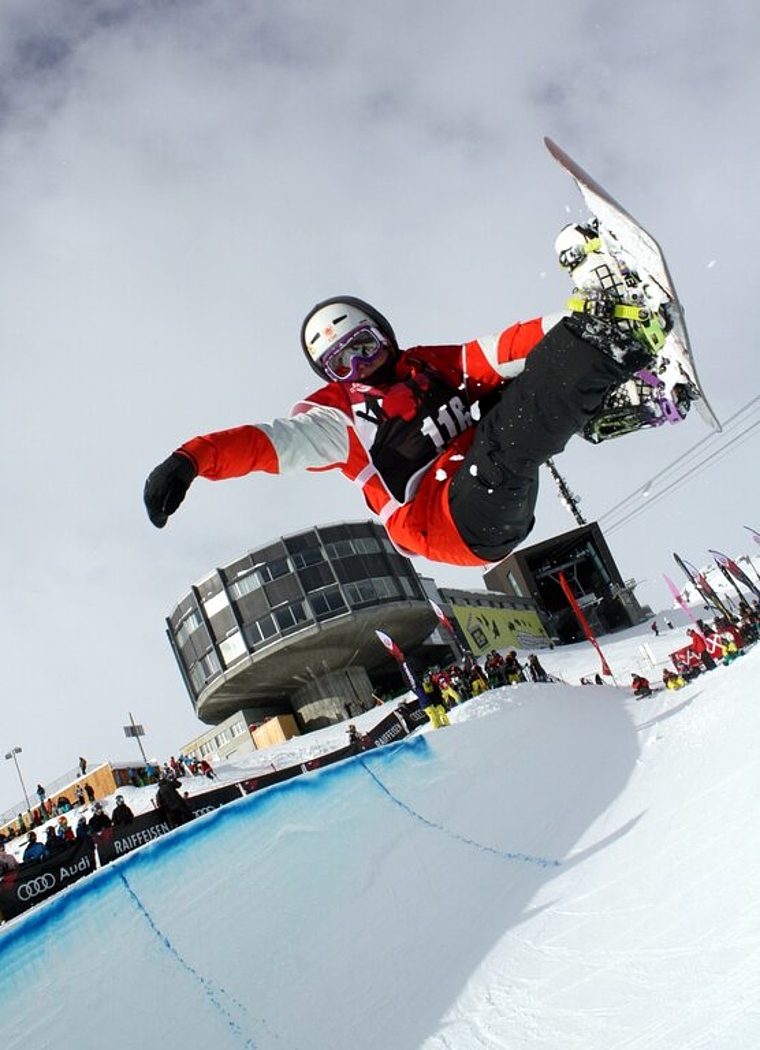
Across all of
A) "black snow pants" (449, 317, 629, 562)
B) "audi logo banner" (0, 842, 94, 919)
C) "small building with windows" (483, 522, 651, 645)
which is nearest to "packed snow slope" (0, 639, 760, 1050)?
"black snow pants" (449, 317, 629, 562)

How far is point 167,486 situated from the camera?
142 inches

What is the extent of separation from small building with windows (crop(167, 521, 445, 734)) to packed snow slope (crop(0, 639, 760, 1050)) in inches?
1336

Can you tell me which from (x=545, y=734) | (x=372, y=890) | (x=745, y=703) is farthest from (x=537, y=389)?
(x=545, y=734)

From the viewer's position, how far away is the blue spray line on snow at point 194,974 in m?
4.75

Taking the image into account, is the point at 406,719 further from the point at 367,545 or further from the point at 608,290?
the point at 367,545

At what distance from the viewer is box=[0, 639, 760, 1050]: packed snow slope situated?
3.36m

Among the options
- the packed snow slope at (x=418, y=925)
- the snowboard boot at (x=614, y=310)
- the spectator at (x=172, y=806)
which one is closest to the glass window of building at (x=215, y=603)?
the spectator at (x=172, y=806)

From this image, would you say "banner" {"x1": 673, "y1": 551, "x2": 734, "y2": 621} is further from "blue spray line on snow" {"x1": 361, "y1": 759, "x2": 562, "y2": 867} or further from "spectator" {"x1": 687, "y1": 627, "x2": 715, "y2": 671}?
"blue spray line on snow" {"x1": 361, "y1": 759, "x2": 562, "y2": 867}

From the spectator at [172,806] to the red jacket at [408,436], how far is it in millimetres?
8697

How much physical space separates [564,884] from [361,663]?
139 feet

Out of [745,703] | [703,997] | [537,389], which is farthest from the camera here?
[745,703]

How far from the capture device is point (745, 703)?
7633 millimetres

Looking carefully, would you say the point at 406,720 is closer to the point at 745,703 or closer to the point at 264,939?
the point at 745,703

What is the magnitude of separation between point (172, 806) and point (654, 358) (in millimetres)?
10430
